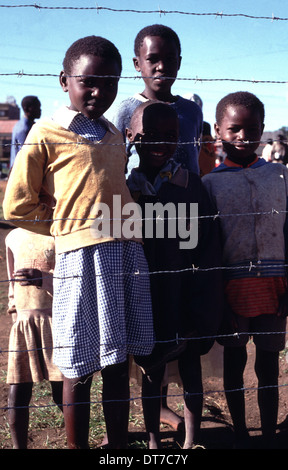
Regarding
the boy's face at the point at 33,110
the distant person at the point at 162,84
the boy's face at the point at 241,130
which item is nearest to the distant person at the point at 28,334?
the distant person at the point at 162,84

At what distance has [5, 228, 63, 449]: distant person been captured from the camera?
244 cm

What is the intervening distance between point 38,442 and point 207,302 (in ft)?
4.18

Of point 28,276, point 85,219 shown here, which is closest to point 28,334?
point 28,276

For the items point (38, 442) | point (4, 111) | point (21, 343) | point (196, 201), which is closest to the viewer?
point (196, 201)

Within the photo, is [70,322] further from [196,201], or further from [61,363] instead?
[196,201]

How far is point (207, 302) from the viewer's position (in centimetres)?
225

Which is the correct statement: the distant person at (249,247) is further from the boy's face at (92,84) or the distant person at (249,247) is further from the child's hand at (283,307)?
the boy's face at (92,84)

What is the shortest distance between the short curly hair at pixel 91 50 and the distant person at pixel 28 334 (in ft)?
2.80

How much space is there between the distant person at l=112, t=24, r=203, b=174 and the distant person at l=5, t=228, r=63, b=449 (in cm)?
73

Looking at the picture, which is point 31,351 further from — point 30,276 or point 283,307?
point 283,307

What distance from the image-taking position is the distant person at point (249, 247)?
7.71 ft

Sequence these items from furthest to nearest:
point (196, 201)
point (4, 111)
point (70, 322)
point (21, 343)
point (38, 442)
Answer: point (4, 111) → point (38, 442) → point (21, 343) → point (196, 201) → point (70, 322)

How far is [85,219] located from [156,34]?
1.20 metres

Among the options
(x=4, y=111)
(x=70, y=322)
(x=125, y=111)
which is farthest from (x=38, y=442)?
(x=4, y=111)
